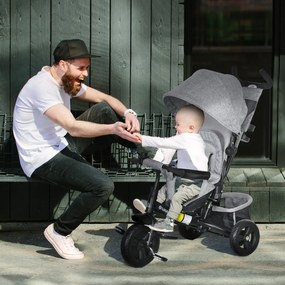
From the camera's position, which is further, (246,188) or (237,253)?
(246,188)

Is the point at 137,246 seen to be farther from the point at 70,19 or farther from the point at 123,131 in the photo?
the point at 70,19

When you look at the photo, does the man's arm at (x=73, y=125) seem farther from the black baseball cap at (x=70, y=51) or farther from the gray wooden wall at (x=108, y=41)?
the gray wooden wall at (x=108, y=41)

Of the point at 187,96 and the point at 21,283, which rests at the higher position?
the point at 187,96

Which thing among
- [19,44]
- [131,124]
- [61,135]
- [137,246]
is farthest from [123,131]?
[19,44]

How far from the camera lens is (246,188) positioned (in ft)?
27.5

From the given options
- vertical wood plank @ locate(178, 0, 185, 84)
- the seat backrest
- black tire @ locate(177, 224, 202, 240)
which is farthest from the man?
vertical wood plank @ locate(178, 0, 185, 84)

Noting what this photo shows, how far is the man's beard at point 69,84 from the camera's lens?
7.30 meters

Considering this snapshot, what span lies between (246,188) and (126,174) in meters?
1.09

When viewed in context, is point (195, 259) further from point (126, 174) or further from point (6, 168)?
point (6, 168)

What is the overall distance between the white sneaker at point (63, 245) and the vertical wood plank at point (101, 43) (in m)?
1.48

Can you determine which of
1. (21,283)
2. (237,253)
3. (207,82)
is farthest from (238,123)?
(21,283)

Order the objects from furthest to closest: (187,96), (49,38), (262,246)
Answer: (49,38) < (262,246) < (187,96)

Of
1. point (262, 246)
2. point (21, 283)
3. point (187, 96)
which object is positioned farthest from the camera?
point (262, 246)

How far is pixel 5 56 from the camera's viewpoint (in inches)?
327
